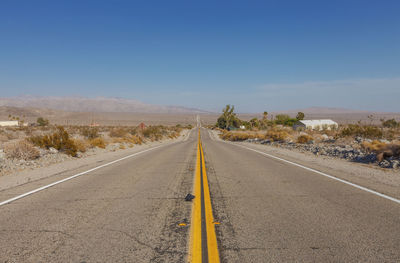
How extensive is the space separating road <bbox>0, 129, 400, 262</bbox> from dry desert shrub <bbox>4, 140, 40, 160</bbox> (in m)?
5.53

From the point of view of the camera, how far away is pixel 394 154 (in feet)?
37.3

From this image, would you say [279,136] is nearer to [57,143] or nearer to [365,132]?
[365,132]

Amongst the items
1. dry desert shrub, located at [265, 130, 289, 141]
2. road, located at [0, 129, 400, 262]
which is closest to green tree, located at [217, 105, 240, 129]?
dry desert shrub, located at [265, 130, 289, 141]

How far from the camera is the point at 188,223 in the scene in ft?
14.0

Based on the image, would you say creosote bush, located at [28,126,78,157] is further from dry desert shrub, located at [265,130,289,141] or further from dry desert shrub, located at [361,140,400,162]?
dry desert shrub, located at [265,130,289,141]

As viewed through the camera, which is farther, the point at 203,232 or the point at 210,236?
the point at 203,232

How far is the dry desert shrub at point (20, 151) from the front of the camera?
38.7 ft

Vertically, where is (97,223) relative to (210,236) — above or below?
below

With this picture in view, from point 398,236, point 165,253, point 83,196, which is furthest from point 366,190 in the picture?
point 83,196

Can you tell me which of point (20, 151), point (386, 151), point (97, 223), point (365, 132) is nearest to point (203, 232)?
point (97, 223)

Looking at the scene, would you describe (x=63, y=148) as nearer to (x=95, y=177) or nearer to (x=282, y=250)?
(x=95, y=177)

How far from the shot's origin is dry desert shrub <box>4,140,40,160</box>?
11.8m

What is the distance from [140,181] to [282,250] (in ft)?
17.4

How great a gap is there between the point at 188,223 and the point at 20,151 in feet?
36.6
